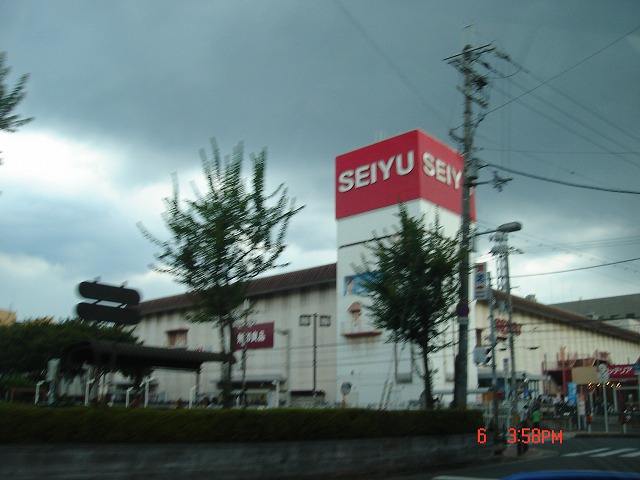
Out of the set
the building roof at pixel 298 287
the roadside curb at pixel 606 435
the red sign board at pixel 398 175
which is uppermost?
the red sign board at pixel 398 175

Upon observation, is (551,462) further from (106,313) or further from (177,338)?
(177,338)

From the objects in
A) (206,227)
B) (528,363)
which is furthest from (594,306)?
(206,227)

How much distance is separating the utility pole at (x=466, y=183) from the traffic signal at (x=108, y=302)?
11285 millimetres

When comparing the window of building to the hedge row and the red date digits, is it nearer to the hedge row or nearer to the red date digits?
the red date digits

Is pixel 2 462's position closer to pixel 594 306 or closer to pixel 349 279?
pixel 349 279

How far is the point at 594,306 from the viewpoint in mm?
108062

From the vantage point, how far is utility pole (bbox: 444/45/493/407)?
2173 cm

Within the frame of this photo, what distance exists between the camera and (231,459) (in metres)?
14.3

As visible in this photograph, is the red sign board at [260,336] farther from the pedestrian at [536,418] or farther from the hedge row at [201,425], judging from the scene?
the hedge row at [201,425]

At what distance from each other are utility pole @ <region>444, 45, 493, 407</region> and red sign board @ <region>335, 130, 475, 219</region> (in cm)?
2282

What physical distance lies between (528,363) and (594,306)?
51.8 meters

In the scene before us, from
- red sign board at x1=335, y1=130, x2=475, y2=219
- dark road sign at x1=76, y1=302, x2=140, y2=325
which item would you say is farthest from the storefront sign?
dark road sign at x1=76, y1=302, x2=140, y2=325

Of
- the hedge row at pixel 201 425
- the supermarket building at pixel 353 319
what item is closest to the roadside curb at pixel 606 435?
the supermarket building at pixel 353 319

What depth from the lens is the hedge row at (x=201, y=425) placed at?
1184 centimetres
